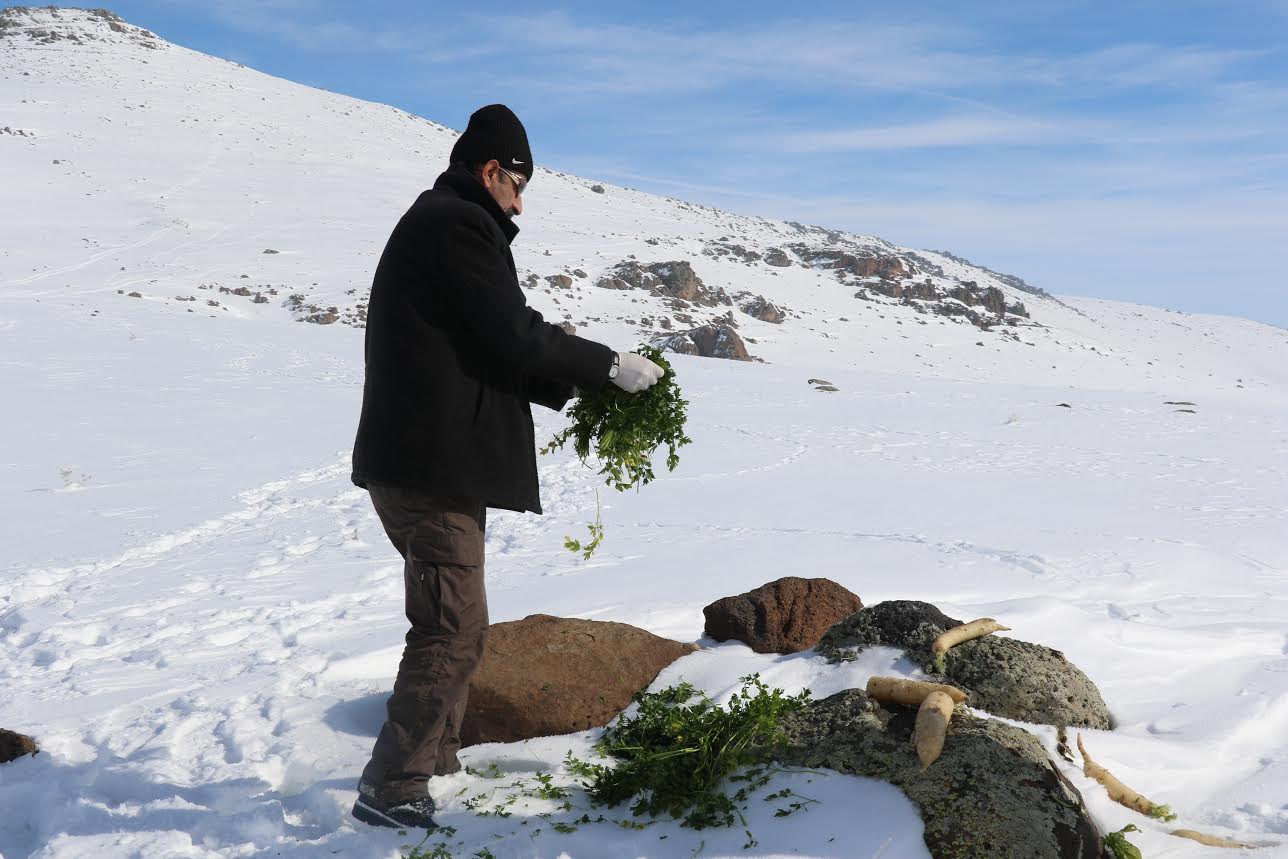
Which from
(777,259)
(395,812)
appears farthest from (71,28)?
(395,812)

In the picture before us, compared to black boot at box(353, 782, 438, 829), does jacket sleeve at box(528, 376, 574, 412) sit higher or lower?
higher

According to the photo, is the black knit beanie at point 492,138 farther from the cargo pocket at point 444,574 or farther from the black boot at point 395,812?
the black boot at point 395,812

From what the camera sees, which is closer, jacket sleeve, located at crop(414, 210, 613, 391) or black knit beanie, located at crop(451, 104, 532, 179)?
jacket sleeve, located at crop(414, 210, 613, 391)

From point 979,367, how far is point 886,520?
94.9 feet

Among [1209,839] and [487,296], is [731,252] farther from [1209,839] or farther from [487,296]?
[1209,839]

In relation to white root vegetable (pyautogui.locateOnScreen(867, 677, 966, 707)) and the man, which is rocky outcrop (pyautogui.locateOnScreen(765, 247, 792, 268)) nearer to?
white root vegetable (pyautogui.locateOnScreen(867, 677, 966, 707))

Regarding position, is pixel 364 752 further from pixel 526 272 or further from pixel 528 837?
pixel 526 272

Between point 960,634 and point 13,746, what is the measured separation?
3.62 m

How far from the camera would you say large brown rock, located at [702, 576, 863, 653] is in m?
4.56

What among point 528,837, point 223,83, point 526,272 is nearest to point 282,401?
point 528,837

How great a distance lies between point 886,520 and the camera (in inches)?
343

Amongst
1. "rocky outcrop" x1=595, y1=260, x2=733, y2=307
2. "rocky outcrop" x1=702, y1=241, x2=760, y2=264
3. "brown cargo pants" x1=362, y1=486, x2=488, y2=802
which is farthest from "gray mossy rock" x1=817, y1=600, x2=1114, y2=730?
"rocky outcrop" x1=702, y1=241, x2=760, y2=264

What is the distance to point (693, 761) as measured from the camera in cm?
323

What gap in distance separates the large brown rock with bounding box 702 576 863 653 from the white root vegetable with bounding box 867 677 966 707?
1089mm
